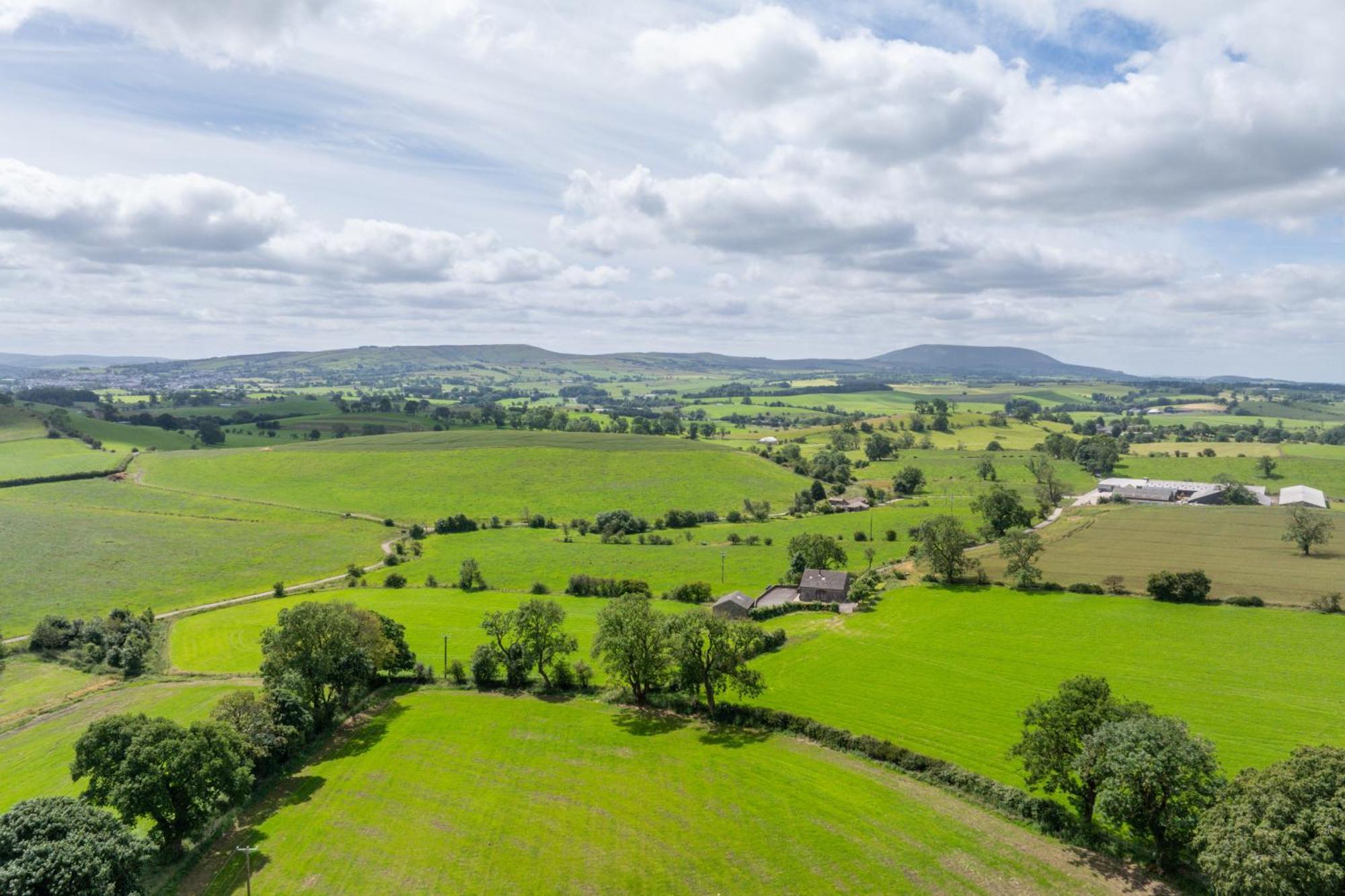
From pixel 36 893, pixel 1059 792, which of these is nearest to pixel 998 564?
pixel 1059 792

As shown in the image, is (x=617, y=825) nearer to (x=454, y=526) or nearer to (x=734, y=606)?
(x=734, y=606)

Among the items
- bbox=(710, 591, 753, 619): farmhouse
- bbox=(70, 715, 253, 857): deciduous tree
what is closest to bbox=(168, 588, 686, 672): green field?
bbox=(710, 591, 753, 619): farmhouse

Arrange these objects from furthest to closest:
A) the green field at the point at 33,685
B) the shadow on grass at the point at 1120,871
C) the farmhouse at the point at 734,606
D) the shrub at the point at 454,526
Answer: the shrub at the point at 454,526, the farmhouse at the point at 734,606, the green field at the point at 33,685, the shadow on grass at the point at 1120,871

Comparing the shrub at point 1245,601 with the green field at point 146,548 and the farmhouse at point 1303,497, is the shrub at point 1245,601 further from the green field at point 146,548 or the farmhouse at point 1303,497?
the green field at point 146,548

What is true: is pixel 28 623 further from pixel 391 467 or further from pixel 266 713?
pixel 391 467

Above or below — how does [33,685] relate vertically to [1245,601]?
below

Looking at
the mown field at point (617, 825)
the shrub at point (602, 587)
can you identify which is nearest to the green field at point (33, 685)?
the mown field at point (617, 825)

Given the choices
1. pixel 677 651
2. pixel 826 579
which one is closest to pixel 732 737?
pixel 677 651
